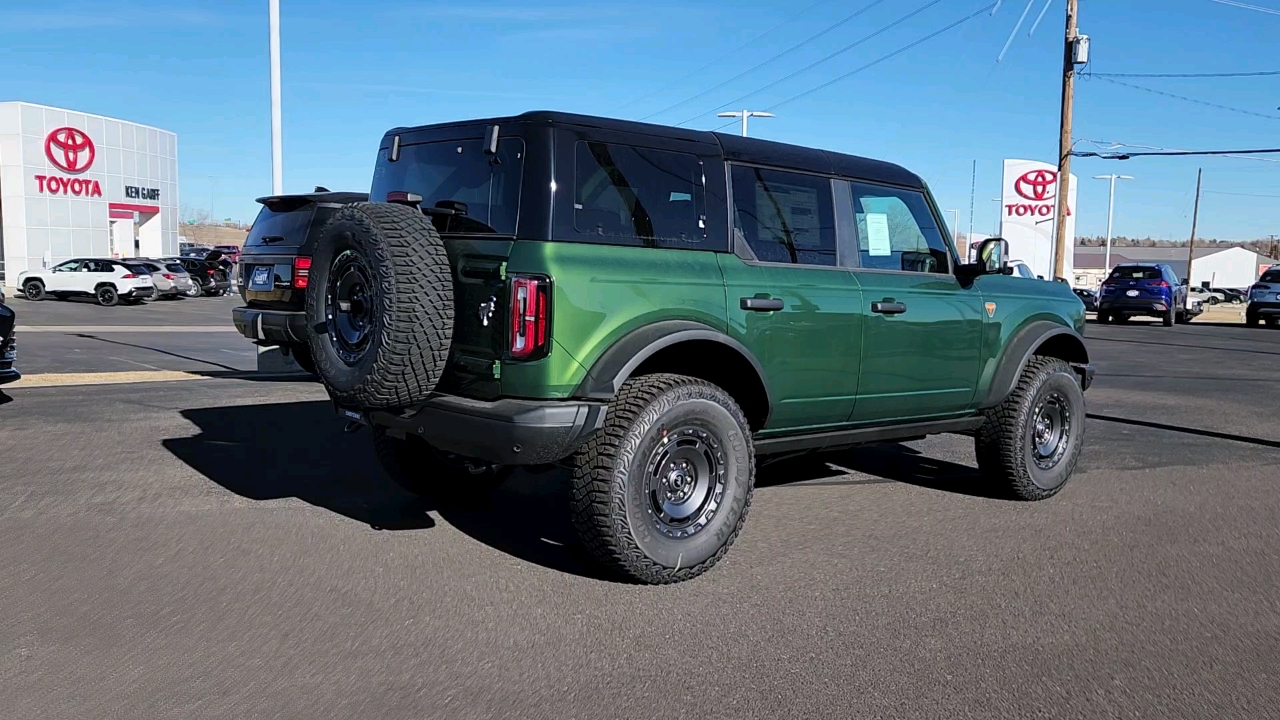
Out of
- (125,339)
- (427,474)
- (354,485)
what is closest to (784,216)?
(427,474)

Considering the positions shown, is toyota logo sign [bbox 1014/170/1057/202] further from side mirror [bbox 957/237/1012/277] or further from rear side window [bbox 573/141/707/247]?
rear side window [bbox 573/141/707/247]

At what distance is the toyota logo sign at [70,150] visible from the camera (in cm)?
4091

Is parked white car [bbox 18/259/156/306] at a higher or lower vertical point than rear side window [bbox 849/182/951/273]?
lower

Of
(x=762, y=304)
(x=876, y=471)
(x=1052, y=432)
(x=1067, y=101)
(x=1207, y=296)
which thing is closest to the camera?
(x=762, y=304)

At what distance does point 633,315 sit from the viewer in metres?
4.73

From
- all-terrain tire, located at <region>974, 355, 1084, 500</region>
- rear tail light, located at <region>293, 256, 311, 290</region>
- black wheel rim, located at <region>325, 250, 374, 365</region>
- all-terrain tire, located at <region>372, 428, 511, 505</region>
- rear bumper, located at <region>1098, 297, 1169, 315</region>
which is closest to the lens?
black wheel rim, located at <region>325, 250, 374, 365</region>

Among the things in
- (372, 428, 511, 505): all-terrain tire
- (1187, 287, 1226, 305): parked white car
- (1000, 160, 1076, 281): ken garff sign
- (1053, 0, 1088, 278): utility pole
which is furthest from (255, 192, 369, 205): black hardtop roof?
(1187, 287, 1226, 305): parked white car

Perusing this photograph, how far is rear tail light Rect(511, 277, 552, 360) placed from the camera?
4.45 metres

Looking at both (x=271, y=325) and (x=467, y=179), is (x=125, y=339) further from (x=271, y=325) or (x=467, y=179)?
(x=467, y=179)

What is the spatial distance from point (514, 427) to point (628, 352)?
61 centimetres

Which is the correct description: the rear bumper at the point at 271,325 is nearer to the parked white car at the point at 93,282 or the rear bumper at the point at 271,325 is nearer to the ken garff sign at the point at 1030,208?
the parked white car at the point at 93,282

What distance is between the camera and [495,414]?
4.48m

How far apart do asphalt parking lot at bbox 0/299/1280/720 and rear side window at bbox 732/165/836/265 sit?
1.54 meters

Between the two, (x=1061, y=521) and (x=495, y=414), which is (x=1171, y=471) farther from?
(x=495, y=414)
